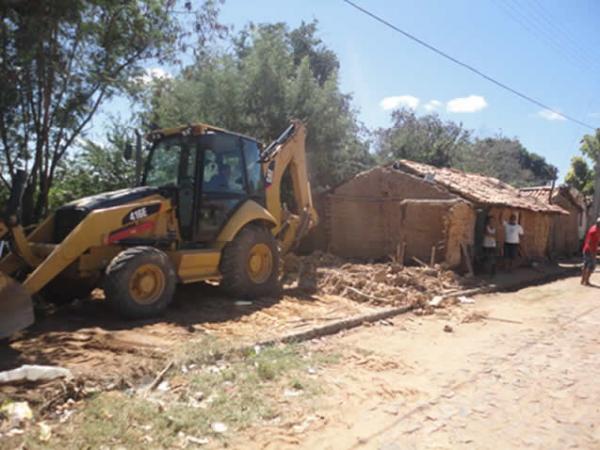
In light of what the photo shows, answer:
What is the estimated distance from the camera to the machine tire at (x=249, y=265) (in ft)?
27.5

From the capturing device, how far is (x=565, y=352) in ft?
22.5

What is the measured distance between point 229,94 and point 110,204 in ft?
30.1

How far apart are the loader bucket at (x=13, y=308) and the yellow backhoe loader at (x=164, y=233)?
10mm

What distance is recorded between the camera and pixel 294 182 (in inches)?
425

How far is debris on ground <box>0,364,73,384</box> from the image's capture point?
176 inches

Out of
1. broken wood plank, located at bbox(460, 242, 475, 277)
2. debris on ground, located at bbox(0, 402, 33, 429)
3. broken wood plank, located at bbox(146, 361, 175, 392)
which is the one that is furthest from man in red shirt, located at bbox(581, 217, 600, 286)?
debris on ground, located at bbox(0, 402, 33, 429)

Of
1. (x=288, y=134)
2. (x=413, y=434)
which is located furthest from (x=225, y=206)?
(x=413, y=434)

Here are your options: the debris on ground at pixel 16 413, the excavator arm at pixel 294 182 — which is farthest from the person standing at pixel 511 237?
the debris on ground at pixel 16 413

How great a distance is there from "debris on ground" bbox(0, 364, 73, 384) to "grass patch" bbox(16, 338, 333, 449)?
52 cm

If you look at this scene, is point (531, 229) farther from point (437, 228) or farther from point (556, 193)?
point (437, 228)

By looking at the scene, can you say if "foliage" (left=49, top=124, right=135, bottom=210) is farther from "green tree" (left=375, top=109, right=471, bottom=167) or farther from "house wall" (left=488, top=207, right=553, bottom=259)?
"green tree" (left=375, top=109, right=471, bottom=167)

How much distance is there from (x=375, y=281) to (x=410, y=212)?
4.12 metres

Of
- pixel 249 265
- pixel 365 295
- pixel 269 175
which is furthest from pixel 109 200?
pixel 365 295

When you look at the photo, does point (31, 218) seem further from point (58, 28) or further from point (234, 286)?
point (234, 286)
